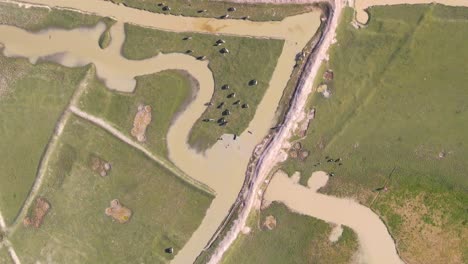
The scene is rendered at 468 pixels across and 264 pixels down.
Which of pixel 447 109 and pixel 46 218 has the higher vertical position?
pixel 447 109

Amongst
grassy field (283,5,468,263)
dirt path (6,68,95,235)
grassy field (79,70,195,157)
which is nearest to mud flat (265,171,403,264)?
grassy field (283,5,468,263)

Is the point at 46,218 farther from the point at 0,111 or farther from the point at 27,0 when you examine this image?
the point at 27,0

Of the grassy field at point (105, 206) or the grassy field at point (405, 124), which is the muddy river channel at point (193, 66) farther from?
the grassy field at point (405, 124)

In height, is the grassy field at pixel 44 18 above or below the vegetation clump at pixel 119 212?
above

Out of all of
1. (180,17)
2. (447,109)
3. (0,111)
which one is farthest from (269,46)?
(0,111)

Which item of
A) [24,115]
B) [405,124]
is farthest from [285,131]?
[24,115]

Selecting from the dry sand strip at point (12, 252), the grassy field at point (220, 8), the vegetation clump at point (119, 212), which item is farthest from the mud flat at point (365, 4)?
Answer: the dry sand strip at point (12, 252)
